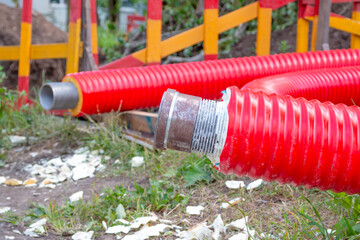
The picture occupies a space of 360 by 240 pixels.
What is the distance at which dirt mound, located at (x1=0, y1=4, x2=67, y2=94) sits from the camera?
561 cm

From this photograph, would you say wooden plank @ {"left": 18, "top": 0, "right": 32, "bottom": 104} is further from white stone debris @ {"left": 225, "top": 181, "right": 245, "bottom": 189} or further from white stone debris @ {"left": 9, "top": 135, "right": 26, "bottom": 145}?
white stone debris @ {"left": 225, "top": 181, "right": 245, "bottom": 189}

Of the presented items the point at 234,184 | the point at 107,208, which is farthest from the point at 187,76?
the point at 107,208

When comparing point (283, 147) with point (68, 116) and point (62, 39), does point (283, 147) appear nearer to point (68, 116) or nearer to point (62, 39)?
point (68, 116)

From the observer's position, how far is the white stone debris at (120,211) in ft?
7.79

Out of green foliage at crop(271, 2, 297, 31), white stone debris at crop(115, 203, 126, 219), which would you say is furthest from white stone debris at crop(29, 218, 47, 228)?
green foliage at crop(271, 2, 297, 31)

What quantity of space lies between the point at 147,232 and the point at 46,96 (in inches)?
65.4

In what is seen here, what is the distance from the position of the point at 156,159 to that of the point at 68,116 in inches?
48.9

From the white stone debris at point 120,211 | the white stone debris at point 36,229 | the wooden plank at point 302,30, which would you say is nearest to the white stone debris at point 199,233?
the white stone debris at point 120,211

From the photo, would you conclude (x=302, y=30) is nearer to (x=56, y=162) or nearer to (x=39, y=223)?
(x=56, y=162)

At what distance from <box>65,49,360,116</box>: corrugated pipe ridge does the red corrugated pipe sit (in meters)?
1.87

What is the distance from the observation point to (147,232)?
2.16m

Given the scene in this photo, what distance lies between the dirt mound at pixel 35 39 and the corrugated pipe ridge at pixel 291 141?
409 centimetres

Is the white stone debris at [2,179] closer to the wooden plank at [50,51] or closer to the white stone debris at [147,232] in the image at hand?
the white stone debris at [147,232]

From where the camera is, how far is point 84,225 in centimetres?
238
